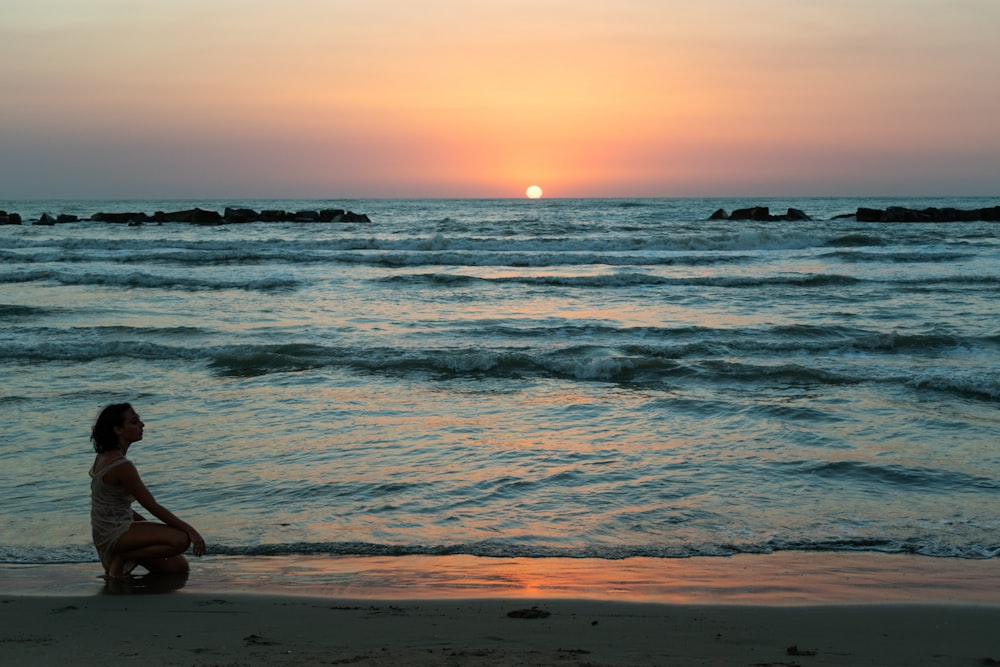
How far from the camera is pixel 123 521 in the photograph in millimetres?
5086

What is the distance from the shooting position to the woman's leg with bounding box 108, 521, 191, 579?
198 inches

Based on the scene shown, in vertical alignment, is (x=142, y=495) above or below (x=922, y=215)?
below

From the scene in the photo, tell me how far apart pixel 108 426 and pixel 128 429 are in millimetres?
105

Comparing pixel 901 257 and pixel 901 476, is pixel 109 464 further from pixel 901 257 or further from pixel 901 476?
pixel 901 257

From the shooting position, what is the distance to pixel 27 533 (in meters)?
5.87

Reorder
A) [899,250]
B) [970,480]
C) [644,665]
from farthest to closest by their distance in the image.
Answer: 1. [899,250]
2. [970,480]
3. [644,665]

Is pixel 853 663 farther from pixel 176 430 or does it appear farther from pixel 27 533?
pixel 176 430

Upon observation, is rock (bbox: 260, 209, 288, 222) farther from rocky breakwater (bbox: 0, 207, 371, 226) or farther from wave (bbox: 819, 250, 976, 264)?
wave (bbox: 819, 250, 976, 264)

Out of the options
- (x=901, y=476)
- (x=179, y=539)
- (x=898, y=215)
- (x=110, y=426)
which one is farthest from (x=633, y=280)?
(x=898, y=215)

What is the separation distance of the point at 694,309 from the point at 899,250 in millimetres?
16544

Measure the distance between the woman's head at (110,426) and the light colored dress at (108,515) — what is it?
0.12 metres

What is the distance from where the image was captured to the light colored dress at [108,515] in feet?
16.6

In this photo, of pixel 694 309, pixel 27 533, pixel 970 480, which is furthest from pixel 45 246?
pixel 970 480

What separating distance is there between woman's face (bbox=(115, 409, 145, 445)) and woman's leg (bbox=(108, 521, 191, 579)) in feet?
1.63
